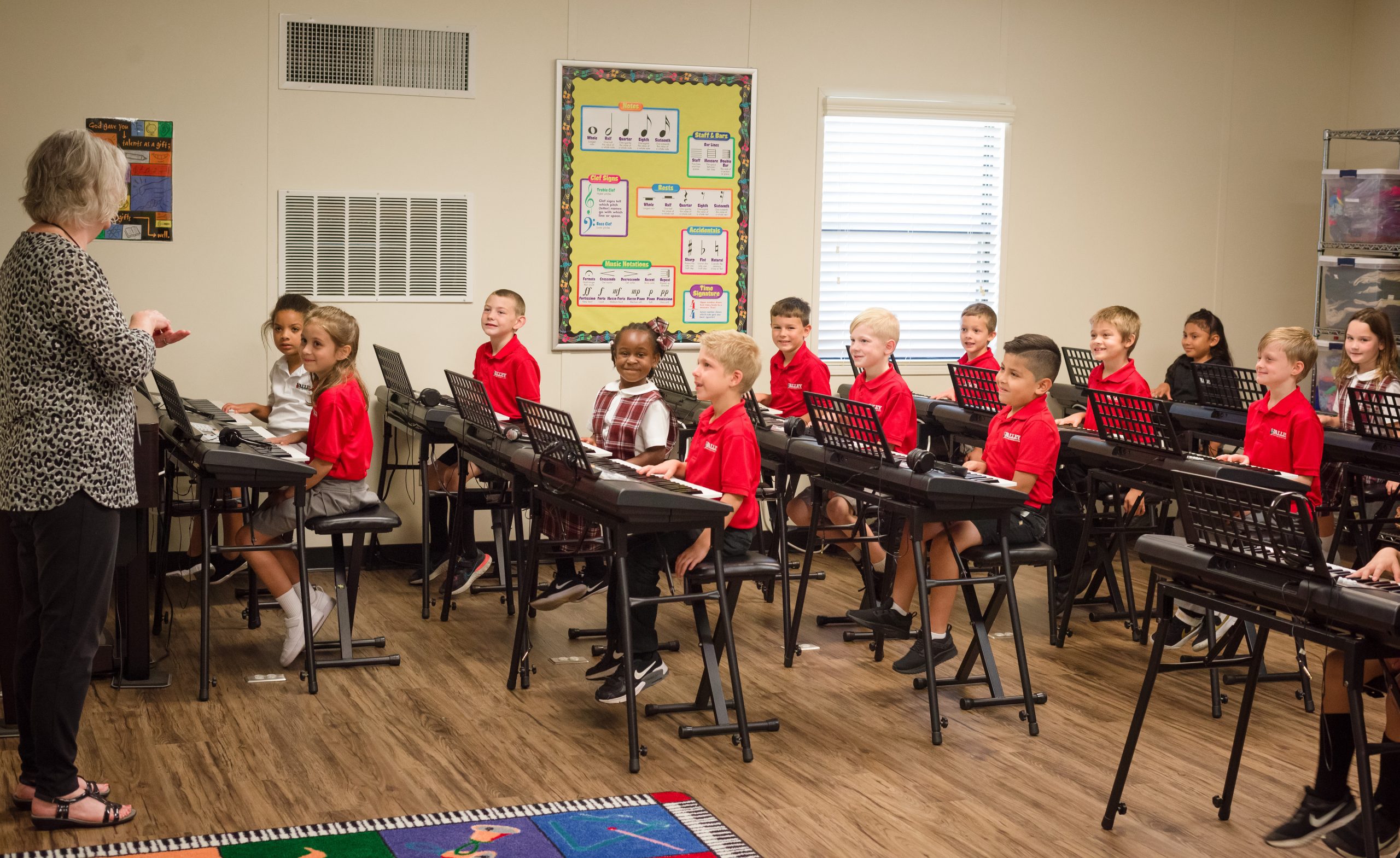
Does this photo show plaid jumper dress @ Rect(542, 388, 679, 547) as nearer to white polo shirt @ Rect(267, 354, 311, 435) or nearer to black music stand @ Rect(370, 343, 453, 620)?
black music stand @ Rect(370, 343, 453, 620)

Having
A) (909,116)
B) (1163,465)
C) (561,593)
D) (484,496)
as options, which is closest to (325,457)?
(561,593)

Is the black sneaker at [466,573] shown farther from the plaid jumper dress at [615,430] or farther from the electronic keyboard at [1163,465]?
the electronic keyboard at [1163,465]

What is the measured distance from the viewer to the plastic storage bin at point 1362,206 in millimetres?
7047

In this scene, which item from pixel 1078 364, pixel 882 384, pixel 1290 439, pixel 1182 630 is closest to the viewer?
pixel 1290 439

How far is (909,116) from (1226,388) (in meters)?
2.20

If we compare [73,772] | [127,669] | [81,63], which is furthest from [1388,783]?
[81,63]

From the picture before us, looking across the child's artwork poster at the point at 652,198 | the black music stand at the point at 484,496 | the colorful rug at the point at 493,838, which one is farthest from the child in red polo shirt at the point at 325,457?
the child's artwork poster at the point at 652,198

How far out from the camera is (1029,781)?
363 centimetres

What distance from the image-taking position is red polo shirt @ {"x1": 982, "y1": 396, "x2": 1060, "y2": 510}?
171 inches

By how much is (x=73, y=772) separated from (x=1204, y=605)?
103 inches

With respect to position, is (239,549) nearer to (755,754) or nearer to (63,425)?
(63,425)

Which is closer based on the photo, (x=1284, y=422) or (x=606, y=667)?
(x=606, y=667)

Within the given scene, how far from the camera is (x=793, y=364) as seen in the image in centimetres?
623

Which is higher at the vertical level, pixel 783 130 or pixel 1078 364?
pixel 783 130
